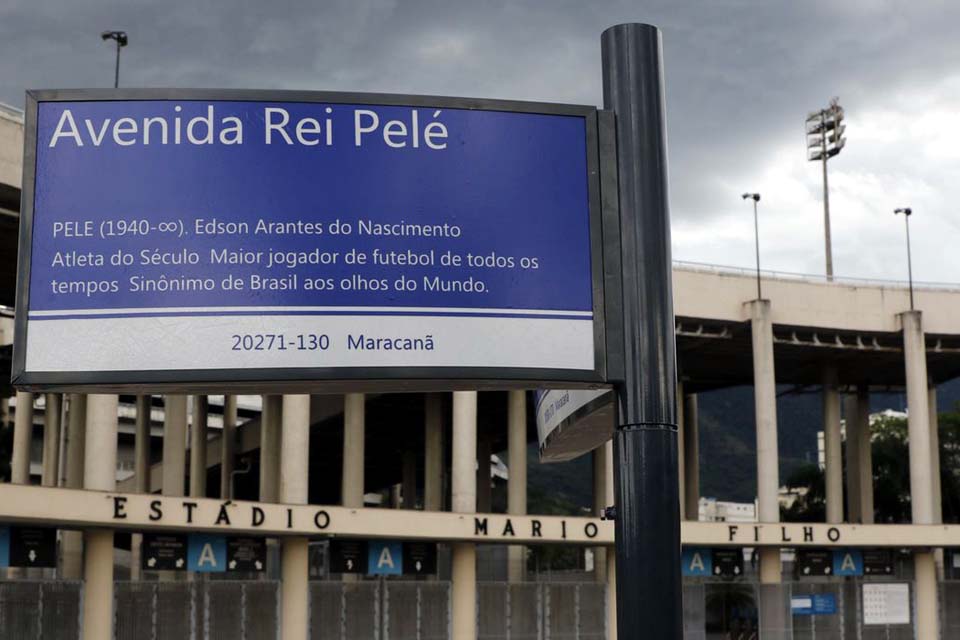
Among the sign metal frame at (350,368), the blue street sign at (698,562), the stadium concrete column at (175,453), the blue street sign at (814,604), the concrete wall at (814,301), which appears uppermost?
the concrete wall at (814,301)

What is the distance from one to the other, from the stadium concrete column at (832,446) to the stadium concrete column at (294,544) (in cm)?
2677

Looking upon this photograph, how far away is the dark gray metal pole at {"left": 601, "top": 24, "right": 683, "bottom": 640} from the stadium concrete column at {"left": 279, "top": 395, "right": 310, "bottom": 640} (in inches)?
1388

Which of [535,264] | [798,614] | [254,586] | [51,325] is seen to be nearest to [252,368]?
[51,325]

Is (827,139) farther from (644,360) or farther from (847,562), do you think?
(644,360)

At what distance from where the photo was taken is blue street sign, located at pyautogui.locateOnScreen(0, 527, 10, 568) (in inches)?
1403

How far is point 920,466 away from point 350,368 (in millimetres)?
53914

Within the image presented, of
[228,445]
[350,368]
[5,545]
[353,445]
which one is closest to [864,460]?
[353,445]

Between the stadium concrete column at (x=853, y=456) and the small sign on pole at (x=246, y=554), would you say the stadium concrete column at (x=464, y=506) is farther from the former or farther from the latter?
the stadium concrete column at (x=853, y=456)

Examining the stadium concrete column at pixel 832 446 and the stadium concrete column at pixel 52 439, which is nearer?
the stadium concrete column at pixel 832 446

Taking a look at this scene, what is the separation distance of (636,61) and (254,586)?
117 feet

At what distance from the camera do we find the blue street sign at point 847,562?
5519 cm

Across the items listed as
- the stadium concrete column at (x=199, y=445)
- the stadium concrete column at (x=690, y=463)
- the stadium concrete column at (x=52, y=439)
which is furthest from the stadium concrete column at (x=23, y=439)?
the stadium concrete column at (x=690, y=463)

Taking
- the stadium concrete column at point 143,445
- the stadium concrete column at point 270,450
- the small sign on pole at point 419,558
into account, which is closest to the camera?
the small sign on pole at point 419,558

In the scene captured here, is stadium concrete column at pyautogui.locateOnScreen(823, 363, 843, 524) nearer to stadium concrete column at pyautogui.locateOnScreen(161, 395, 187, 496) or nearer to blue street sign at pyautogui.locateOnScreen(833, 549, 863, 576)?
blue street sign at pyautogui.locateOnScreen(833, 549, 863, 576)
